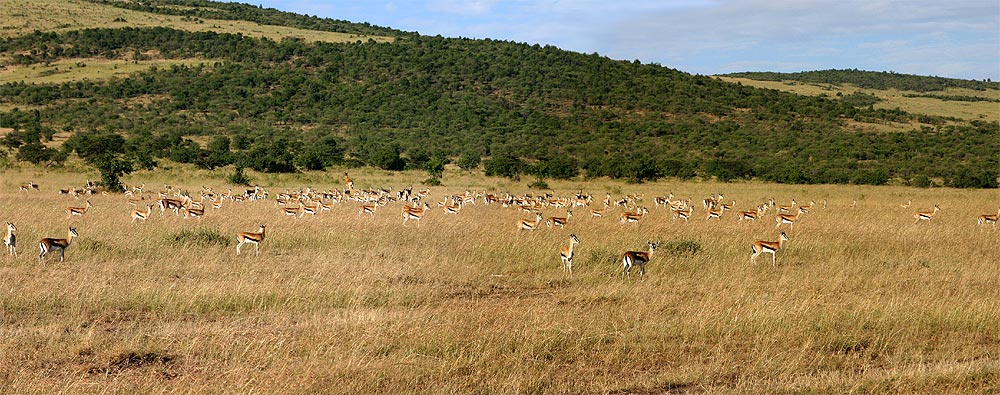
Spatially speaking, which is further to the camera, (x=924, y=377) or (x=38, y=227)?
(x=38, y=227)

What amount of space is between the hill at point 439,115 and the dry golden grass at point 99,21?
3488 millimetres

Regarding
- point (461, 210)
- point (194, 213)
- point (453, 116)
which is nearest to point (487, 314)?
point (194, 213)

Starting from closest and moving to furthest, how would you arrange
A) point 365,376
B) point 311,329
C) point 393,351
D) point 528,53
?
1. point 365,376
2. point 393,351
3. point 311,329
4. point 528,53

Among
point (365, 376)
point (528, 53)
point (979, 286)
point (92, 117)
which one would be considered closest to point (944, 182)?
point (979, 286)

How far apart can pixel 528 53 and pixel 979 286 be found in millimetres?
77097

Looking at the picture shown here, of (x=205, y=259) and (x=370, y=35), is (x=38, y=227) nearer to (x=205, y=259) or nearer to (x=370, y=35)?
(x=205, y=259)

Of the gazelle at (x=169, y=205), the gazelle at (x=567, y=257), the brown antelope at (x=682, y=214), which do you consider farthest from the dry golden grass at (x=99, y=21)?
the gazelle at (x=567, y=257)

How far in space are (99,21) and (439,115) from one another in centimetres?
4884

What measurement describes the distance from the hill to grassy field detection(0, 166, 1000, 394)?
92.7 feet

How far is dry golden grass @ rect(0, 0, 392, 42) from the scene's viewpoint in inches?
3568

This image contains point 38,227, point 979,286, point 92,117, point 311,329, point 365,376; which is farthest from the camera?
point 92,117

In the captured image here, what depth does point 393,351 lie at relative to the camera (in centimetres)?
819

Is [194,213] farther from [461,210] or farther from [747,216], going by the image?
[747,216]

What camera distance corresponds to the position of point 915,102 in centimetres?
10850
